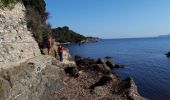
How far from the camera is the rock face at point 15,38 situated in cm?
1695

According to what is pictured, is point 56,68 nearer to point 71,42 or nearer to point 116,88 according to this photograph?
point 116,88

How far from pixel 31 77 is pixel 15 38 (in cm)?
279

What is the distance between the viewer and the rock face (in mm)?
16953

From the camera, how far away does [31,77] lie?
18.2 metres

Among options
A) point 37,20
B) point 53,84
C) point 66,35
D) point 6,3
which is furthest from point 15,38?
point 66,35

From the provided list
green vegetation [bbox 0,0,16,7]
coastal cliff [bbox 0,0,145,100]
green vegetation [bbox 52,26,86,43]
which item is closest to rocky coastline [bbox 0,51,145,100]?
coastal cliff [bbox 0,0,145,100]

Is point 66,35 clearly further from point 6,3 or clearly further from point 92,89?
point 6,3

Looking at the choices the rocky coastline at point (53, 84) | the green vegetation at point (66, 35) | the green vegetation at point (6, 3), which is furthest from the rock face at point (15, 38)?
the green vegetation at point (66, 35)

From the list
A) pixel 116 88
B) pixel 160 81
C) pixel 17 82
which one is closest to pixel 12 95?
pixel 17 82

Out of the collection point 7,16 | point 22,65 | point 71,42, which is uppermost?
point 7,16

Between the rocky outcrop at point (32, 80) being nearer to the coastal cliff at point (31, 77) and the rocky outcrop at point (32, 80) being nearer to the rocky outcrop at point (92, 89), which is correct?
the coastal cliff at point (31, 77)

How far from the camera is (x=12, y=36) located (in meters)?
18.2

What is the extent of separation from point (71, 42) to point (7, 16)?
482ft

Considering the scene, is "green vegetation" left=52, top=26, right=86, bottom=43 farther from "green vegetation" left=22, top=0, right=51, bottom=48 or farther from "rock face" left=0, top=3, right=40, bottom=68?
"rock face" left=0, top=3, right=40, bottom=68
